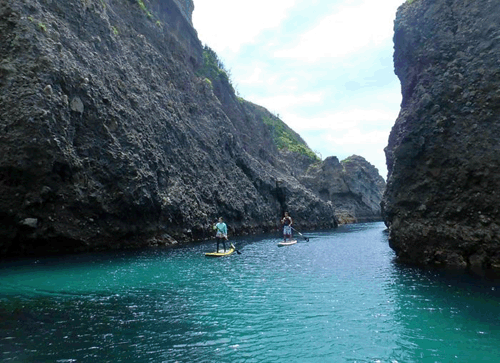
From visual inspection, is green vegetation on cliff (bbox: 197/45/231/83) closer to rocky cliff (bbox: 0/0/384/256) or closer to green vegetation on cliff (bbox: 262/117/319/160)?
rocky cliff (bbox: 0/0/384/256)

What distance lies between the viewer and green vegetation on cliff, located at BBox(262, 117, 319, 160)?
115 m

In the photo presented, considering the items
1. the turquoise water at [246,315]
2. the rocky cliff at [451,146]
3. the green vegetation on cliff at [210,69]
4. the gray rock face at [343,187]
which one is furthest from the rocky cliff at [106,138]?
the gray rock face at [343,187]

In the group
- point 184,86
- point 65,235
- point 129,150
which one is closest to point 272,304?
point 65,235

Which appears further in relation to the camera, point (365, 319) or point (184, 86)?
point (184, 86)

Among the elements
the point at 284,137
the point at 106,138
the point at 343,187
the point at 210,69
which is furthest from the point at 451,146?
the point at 284,137

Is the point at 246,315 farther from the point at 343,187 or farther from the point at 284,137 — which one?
the point at 284,137

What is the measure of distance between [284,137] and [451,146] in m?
110

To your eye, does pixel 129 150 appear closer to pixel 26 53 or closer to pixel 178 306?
pixel 26 53

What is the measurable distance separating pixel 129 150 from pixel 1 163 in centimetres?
1054

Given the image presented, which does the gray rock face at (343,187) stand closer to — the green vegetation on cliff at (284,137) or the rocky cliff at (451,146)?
the green vegetation on cliff at (284,137)

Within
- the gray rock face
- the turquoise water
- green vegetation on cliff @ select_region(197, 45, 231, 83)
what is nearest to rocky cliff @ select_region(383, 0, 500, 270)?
the turquoise water

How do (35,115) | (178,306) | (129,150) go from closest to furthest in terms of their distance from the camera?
(178,306) → (35,115) → (129,150)

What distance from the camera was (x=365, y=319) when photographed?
10.8 m

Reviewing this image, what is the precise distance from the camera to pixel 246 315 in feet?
37.3
